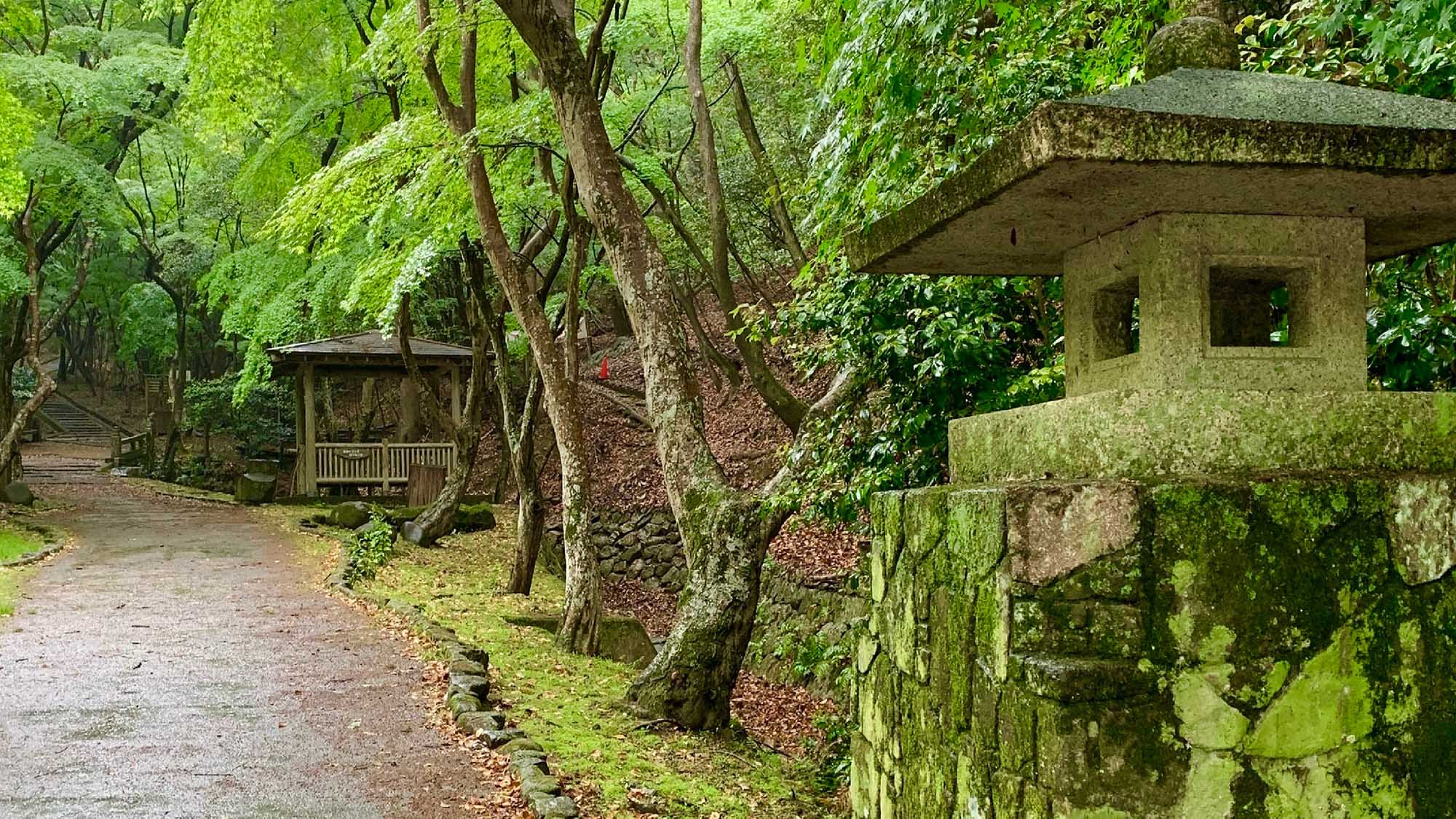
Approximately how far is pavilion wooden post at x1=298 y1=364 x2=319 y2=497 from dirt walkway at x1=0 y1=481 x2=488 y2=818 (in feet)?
27.0

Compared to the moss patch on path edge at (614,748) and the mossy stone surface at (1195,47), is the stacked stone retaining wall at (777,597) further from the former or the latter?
the mossy stone surface at (1195,47)

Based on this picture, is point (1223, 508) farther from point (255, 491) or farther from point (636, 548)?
point (255, 491)

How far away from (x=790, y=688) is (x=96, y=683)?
6562 millimetres

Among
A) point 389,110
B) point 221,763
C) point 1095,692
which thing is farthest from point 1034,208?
point 389,110

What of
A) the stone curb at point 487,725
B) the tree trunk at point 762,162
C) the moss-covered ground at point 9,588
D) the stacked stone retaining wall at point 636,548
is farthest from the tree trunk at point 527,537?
the moss-covered ground at point 9,588

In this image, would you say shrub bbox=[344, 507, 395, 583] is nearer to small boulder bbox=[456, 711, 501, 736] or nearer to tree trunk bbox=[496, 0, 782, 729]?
small boulder bbox=[456, 711, 501, 736]

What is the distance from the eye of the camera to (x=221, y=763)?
642 cm

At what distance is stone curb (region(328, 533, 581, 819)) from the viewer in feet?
18.5

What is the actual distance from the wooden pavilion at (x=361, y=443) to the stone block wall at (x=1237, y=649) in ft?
64.6

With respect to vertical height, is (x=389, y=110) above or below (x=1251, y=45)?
above

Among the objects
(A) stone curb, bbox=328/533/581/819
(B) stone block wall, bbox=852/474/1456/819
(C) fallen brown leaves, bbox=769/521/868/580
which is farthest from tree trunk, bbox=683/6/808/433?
(B) stone block wall, bbox=852/474/1456/819

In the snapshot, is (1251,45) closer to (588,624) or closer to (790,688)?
(588,624)

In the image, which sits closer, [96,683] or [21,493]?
[96,683]

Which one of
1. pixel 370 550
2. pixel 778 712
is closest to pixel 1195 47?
pixel 778 712
